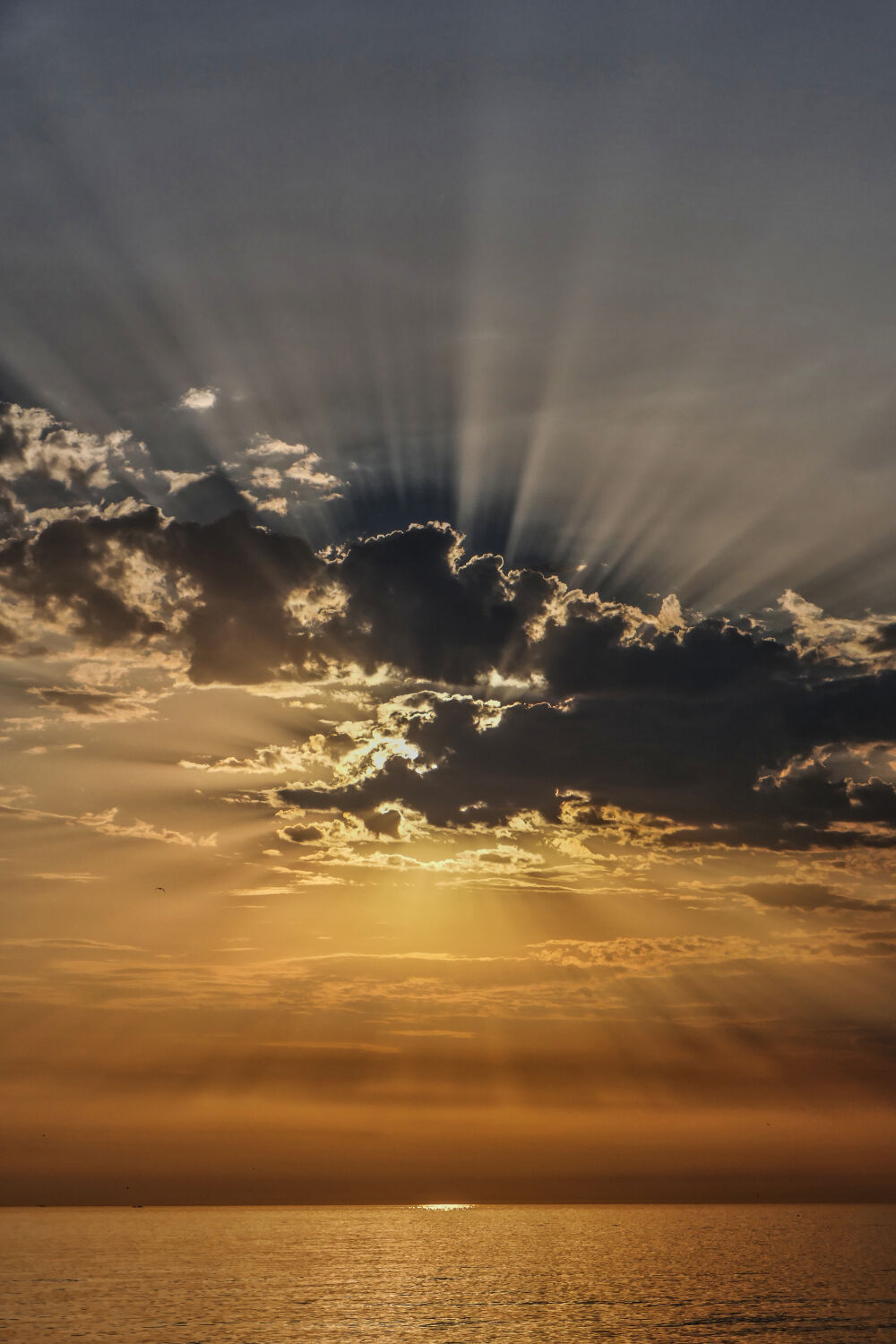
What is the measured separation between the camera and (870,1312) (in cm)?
19075

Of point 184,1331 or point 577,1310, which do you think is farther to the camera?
point 577,1310

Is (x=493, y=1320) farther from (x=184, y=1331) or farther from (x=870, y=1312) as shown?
(x=870, y=1312)

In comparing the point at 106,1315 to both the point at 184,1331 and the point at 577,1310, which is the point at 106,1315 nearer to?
the point at 184,1331

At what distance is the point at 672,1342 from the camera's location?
156 metres

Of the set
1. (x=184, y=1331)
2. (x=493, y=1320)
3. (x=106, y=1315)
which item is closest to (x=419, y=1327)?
(x=493, y=1320)

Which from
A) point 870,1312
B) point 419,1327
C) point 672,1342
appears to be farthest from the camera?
point 870,1312

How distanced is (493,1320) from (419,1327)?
1642cm

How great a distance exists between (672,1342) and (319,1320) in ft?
200

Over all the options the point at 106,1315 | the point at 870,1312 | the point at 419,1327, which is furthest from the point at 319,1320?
the point at 870,1312

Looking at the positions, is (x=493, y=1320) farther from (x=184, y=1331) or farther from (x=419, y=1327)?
(x=184, y=1331)

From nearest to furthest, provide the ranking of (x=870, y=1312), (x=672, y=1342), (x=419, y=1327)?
(x=672, y=1342) → (x=419, y=1327) → (x=870, y=1312)

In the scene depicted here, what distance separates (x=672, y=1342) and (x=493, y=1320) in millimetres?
40133

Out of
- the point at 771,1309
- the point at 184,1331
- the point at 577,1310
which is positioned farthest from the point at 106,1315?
the point at 771,1309

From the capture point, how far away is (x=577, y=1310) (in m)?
198
